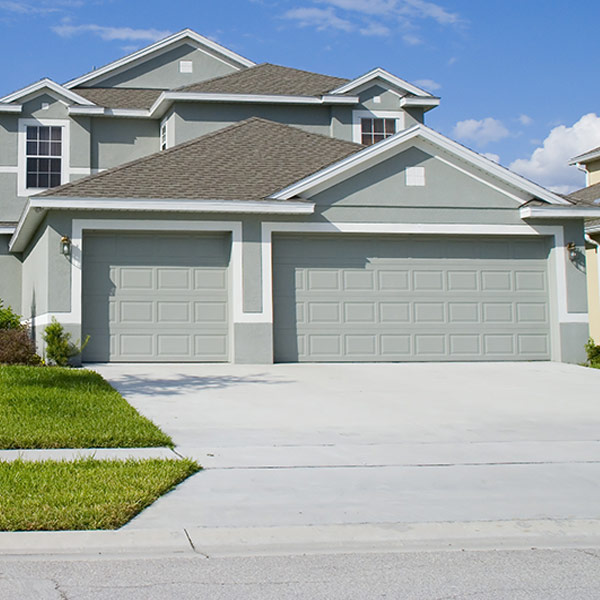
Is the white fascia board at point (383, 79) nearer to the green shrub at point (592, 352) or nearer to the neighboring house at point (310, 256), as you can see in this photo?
the neighboring house at point (310, 256)

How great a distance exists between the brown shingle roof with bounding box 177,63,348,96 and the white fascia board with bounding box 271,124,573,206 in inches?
287

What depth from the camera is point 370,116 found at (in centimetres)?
2466

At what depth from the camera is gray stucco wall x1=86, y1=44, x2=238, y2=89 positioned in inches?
1038

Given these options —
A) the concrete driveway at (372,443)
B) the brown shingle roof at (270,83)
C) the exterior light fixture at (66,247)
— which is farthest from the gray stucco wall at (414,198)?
the brown shingle roof at (270,83)

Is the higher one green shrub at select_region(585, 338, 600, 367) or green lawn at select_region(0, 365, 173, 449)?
green shrub at select_region(585, 338, 600, 367)

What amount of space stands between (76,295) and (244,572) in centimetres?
1220

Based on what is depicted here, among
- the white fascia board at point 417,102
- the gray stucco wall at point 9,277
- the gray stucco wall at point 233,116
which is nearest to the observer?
the gray stucco wall at point 9,277

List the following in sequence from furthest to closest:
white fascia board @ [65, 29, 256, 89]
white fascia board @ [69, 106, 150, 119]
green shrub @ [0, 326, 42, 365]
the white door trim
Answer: white fascia board @ [65, 29, 256, 89] < white fascia board @ [69, 106, 150, 119] < the white door trim < green shrub @ [0, 326, 42, 365]

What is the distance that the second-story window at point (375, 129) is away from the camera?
24594 millimetres

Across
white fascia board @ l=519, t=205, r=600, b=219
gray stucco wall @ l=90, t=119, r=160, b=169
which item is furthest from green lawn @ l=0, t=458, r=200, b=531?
gray stucco wall @ l=90, t=119, r=160, b=169

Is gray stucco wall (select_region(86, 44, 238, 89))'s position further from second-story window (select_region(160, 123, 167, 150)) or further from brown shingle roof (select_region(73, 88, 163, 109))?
second-story window (select_region(160, 123, 167, 150))

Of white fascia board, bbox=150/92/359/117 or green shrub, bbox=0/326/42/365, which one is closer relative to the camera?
green shrub, bbox=0/326/42/365

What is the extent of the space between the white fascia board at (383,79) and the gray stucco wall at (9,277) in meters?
10.2

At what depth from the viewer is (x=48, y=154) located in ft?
77.6
